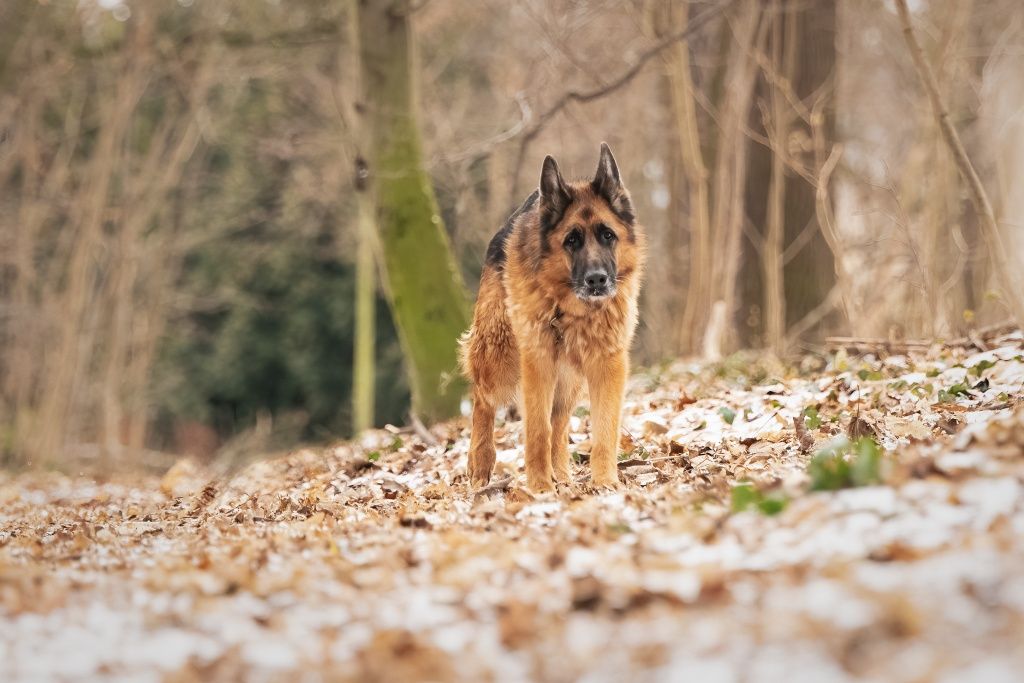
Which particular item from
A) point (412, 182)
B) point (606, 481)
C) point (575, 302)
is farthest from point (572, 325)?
point (412, 182)

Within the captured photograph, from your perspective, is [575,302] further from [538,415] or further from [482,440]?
[482,440]

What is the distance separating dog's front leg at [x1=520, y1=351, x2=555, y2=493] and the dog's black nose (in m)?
0.65

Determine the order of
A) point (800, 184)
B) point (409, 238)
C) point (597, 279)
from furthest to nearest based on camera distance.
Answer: point (800, 184) → point (409, 238) → point (597, 279)

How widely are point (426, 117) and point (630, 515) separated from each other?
17.6m

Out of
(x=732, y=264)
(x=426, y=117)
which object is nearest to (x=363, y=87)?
(x=732, y=264)

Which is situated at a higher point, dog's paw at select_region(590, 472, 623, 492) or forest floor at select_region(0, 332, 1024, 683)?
forest floor at select_region(0, 332, 1024, 683)

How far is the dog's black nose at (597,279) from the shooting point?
618 cm

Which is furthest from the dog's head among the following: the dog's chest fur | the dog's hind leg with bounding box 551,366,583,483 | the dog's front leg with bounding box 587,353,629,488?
the dog's hind leg with bounding box 551,366,583,483

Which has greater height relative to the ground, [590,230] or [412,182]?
[412,182]

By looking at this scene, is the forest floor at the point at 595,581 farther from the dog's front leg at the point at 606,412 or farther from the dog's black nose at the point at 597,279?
the dog's black nose at the point at 597,279

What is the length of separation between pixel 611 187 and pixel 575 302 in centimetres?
73

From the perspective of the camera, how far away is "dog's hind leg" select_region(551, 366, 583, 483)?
6938 mm

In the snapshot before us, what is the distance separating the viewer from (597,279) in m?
6.18

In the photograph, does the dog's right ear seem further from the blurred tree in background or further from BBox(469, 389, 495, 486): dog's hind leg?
the blurred tree in background
